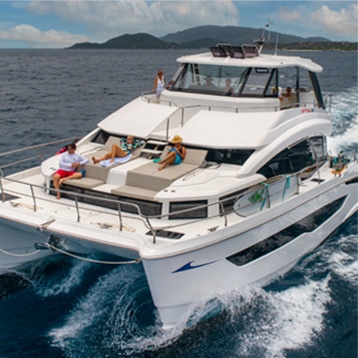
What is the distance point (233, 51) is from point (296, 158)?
10.5ft

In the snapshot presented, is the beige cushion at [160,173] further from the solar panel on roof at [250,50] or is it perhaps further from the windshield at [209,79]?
the solar panel on roof at [250,50]

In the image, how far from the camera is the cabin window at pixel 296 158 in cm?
874

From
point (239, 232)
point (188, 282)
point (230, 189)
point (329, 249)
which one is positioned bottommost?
point (329, 249)

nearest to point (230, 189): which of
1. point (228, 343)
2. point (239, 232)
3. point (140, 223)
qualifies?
point (239, 232)

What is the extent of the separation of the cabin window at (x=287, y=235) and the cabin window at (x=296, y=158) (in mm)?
1065

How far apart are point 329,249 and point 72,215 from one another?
6.15 metres

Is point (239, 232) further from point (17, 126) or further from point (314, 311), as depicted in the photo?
point (17, 126)

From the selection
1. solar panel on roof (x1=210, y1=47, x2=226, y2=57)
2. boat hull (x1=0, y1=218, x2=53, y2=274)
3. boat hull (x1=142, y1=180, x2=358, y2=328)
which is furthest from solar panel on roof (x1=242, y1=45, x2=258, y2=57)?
boat hull (x1=0, y1=218, x2=53, y2=274)

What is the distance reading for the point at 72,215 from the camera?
25.2ft

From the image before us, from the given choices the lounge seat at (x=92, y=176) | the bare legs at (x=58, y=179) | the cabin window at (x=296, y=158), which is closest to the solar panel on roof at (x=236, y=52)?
the cabin window at (x=296, y=158)

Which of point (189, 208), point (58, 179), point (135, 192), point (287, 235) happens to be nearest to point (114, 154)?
point (58, 179)

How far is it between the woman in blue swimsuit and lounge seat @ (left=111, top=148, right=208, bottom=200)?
0.29 ft

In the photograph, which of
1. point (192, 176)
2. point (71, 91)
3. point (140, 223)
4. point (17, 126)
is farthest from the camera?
point (71, 91)

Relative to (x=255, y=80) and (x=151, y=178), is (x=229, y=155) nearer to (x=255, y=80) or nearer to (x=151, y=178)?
(x=151, y=178)
